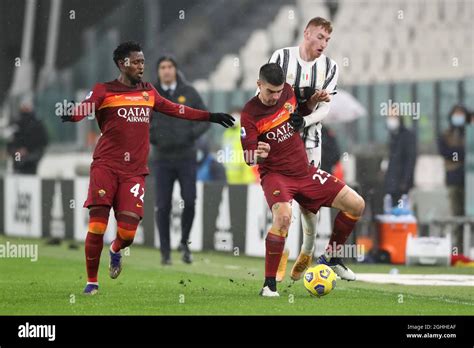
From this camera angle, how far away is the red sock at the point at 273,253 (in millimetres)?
11094

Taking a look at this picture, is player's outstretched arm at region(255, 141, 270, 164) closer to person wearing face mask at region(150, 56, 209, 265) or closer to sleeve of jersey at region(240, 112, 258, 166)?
sleeve of jersey at region(240, 112, 258, 166)

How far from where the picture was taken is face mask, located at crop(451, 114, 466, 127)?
19125 mm

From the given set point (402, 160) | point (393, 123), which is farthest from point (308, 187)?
point (393, 123)

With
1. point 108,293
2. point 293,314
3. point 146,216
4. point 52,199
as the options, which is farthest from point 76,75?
point 293,314

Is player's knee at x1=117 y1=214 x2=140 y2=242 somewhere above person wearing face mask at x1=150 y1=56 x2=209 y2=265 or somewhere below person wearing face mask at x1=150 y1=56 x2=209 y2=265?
below

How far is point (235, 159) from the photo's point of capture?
70.9 feet

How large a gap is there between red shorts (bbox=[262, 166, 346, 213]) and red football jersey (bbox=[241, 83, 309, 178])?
0.21 ft

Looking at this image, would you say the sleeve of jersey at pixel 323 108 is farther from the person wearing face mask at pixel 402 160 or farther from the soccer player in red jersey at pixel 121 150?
the person wearing face mask at pixel 402 160

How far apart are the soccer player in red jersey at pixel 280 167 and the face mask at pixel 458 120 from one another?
7.46 meters

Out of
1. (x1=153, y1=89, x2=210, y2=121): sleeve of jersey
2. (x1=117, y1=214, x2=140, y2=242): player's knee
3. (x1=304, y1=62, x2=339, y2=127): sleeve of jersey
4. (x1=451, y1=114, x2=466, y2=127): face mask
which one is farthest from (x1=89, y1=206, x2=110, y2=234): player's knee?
(x1=451, y1=114, x2=466, y2=127): face mask

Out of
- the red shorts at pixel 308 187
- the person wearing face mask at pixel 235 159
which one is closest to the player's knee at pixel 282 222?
the red shorts at pixel 308 187
